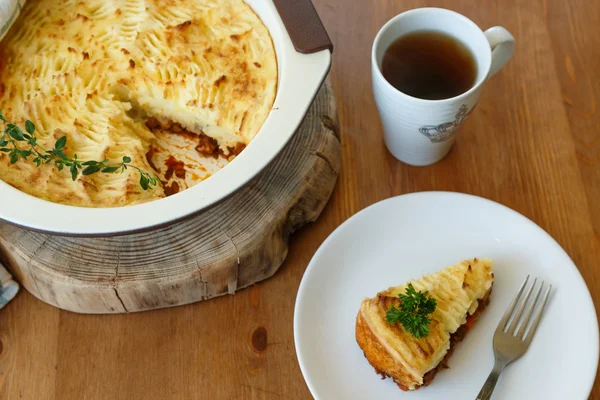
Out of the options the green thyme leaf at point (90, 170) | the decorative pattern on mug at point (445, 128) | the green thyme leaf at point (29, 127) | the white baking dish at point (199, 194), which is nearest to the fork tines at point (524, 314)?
the decorative pattern on mug at point (445, 128)

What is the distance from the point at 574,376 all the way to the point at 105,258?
1040mm

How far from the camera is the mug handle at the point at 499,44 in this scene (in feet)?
4.83

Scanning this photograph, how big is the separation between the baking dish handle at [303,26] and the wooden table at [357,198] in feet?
1.11

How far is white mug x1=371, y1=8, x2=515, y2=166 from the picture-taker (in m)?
1.43

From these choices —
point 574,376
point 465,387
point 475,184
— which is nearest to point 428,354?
point 465,387

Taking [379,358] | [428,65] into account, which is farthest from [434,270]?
[428,65]

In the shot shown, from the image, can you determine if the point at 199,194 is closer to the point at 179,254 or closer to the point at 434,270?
the point at 179,254

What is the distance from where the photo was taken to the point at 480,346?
1384 mm

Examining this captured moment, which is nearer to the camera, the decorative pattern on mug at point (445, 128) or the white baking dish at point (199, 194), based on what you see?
the white baking dish at point (199, 194)

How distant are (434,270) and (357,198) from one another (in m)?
0.29

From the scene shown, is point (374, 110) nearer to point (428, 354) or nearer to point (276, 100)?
point (276, 100)

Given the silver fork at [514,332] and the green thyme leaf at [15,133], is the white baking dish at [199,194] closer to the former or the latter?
the green thyme leaf at [15,133]

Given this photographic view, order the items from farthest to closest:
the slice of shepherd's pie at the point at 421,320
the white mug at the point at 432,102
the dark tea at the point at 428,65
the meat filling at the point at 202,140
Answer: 1. the meat filling at the point at 202,140
2. the dark tea at the point at 428,65
3. the white mug at the point at 432,102
4. the slice of shepherd's pie at the point at 421,320

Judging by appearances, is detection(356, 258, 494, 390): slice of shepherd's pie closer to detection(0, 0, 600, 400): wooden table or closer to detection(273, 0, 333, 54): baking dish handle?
detection(0, 0, 600, 400): wooden table
